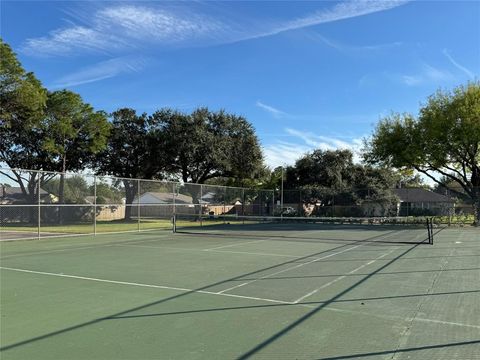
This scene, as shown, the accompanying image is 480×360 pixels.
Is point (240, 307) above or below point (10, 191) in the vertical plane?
below

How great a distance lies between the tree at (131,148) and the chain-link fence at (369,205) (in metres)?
12.6

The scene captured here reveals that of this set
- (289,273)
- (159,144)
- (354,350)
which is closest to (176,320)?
(354,350)

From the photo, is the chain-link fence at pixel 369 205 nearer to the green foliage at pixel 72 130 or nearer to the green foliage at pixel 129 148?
the green foliage at pixel 129 148

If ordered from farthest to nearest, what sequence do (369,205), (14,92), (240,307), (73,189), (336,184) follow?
(336,184)
(369,205)
(14,92)
(73,189)
(240,307)

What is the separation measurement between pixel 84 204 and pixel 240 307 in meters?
18.9

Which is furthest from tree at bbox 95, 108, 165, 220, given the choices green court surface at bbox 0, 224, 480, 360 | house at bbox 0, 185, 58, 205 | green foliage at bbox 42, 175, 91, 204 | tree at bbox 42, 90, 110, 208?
green court surface at bbox 0, 224, 480, 360

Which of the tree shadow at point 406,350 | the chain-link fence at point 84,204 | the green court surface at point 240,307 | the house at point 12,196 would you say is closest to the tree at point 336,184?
the chain-link fence at point 84,204

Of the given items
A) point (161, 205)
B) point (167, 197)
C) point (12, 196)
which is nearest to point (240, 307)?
point (12, 196)

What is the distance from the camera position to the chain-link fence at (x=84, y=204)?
21516mm

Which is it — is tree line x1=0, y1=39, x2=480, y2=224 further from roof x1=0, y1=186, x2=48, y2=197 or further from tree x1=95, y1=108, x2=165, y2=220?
roof x1=0, y1=186, x2=48, y2=197

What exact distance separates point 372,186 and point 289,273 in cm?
3433

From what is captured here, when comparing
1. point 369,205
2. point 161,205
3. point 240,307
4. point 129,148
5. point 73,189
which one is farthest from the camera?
point 129,148

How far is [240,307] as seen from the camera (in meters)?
7.68

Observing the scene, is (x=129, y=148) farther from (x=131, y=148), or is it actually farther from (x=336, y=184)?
(x=336, y=184)
